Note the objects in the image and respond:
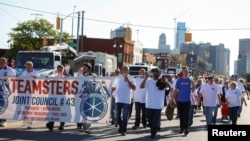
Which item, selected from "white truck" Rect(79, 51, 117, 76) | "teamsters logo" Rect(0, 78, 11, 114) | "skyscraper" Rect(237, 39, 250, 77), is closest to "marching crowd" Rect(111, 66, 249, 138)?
"teamsters logo" Rect(0, 78, 11, 114)

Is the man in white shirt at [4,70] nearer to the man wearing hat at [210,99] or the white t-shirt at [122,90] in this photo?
the white t-shirt at [122,90]

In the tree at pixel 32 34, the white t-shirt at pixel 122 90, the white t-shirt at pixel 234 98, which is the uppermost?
the tree at pixel 32 34

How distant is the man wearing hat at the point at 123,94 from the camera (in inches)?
478

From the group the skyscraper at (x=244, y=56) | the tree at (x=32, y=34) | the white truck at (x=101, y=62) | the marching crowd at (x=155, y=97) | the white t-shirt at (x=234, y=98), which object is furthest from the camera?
the skyscraper at (x=244, y=56)

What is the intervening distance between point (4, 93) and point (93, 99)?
2505mm

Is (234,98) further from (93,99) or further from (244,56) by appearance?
(244,56)

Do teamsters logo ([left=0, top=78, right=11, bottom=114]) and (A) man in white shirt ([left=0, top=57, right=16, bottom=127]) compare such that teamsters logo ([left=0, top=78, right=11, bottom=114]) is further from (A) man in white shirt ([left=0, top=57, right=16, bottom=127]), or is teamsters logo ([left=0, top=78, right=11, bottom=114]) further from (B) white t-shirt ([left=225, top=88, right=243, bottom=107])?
(B) white t-shirt ([left=225, top=88, right=243, bottom=107])

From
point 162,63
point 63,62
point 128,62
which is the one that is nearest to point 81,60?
point 63,62

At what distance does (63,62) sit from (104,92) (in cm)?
1797

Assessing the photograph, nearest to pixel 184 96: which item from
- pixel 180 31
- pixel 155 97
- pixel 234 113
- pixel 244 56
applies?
pixel 155 97

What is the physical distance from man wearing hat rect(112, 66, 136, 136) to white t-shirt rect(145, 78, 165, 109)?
428 mm

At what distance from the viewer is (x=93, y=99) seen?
12289mm

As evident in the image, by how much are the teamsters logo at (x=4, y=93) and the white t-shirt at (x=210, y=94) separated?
593 cm

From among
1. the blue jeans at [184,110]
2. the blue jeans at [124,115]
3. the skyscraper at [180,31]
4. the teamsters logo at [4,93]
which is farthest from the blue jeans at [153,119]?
the skyscraper at [180,31]
